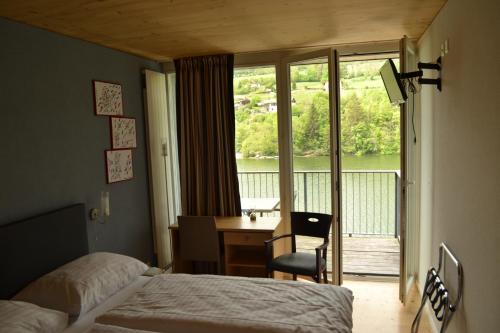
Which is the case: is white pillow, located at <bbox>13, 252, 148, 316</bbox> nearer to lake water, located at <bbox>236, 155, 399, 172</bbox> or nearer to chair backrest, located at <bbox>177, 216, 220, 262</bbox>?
chair backrest, located at <bbox>177, 216, 220, 262</bbox>

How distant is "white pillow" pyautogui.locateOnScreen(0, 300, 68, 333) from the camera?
1.88 metres

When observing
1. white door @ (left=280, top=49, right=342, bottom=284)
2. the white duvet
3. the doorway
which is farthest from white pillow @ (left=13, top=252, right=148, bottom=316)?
the doorway

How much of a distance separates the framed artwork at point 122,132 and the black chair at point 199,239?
896 millimetres

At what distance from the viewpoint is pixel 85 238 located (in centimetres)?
300

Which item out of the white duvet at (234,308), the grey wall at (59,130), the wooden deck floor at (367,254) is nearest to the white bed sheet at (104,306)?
the white duvet at (234,308)

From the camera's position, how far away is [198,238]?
3.54 meters

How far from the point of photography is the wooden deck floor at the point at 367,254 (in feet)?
13.9

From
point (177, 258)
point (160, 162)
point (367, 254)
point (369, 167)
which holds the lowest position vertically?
point (367, 254)

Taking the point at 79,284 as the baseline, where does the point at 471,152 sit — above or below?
above

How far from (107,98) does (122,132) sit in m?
0.36

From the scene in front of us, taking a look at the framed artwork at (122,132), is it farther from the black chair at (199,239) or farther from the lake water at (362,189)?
the lake water at (362,189)

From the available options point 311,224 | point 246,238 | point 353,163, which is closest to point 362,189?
point 353,163

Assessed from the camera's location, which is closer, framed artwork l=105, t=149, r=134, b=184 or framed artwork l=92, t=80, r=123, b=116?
framed artwork l=92, t=80, r=123, b=116

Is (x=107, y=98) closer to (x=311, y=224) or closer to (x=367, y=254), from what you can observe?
(x=311, y=224)
